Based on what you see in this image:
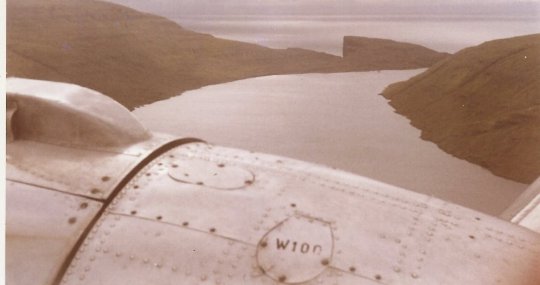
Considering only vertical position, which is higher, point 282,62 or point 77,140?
point 77,140

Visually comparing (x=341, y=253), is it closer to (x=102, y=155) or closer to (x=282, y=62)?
(x=102, y=155)

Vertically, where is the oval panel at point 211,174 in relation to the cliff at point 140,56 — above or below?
above

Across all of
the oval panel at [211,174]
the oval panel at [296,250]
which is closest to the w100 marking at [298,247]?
the oval panel at [296,250]

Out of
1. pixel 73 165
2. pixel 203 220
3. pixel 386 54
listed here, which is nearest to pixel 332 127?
pixel 386 54

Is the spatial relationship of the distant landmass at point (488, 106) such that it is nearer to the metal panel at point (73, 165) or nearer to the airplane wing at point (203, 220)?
the airplane wing at point (203, 220)

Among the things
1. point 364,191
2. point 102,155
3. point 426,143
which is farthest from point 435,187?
point 102,155

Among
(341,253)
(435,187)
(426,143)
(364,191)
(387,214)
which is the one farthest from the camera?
(426,143)
